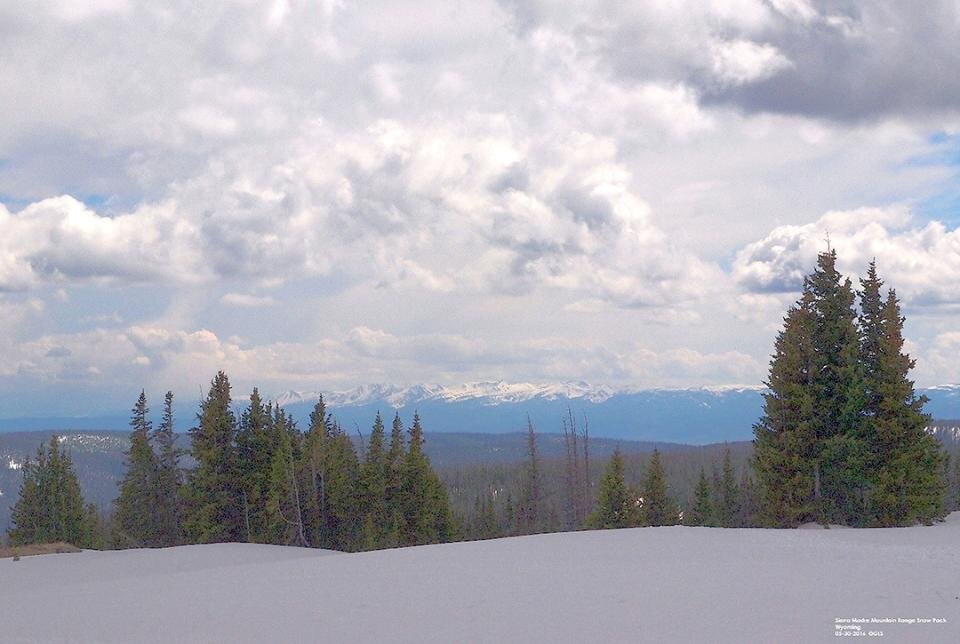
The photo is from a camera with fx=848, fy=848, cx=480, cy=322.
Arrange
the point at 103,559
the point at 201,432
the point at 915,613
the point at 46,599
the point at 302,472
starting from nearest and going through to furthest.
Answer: the point at 915,613 → the point at 46,599 → the point at 103,559 → the point at 201,432 → the point at 302,472

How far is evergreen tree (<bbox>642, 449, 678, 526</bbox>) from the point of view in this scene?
53656mm

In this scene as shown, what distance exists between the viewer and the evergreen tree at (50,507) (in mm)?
60531

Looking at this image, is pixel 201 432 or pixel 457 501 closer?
pixel 201 432

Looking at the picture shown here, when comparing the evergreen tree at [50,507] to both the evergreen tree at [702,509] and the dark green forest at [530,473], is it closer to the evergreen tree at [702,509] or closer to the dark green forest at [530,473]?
the dark green forest at [530,473]

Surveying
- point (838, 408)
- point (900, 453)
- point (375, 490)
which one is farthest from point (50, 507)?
point (900, 453)

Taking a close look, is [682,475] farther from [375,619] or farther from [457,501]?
[375,619]

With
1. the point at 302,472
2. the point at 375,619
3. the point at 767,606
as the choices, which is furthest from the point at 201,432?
the point at 767,606

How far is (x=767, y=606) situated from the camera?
12070 millimetres

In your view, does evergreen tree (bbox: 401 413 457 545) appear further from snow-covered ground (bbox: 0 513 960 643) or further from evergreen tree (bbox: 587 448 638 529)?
snow-covered ground (bbox: 0 513 960 643)

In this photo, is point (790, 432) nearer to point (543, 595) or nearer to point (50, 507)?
point (543, 595)

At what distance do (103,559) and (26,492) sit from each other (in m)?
42.7

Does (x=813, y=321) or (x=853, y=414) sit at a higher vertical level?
(x=813, y=321)

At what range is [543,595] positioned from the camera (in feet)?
44.5

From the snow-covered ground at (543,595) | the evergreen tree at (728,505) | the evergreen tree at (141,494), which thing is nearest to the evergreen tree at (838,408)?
the snow-covered ground at (543,595)
